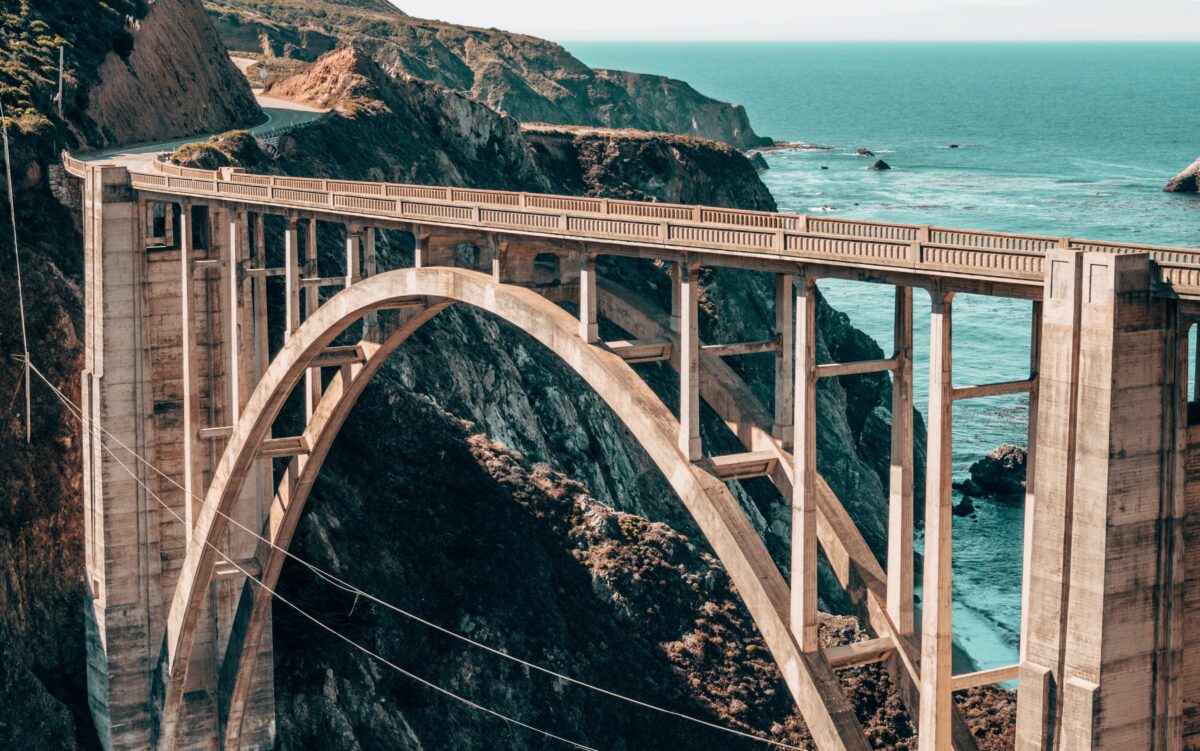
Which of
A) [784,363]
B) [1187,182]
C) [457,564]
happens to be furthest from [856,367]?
[1187,182]

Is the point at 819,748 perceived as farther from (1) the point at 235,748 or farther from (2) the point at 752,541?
(1) the point at 235,748

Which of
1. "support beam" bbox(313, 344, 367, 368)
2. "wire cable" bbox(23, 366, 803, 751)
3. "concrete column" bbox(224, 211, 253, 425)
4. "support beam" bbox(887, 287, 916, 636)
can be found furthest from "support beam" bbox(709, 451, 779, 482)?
"wire cable" bbox(23, 366, 803, 751)

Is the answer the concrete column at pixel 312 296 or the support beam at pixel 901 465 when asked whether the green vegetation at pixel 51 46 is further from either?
the support beam at pixel 901 465

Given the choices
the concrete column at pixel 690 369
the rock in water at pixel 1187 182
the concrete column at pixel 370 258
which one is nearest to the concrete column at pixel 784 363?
the concrete column at pixel 690 369

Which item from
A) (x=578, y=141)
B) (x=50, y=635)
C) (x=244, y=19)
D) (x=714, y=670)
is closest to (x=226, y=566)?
(x=50, y=635)

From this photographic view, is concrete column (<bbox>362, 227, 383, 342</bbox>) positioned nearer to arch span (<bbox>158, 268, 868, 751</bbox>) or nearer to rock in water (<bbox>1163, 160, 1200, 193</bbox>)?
arch span (<bbox>158, 268, 868, 751</bbox>)

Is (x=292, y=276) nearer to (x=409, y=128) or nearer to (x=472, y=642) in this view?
(x=472, y=642)
